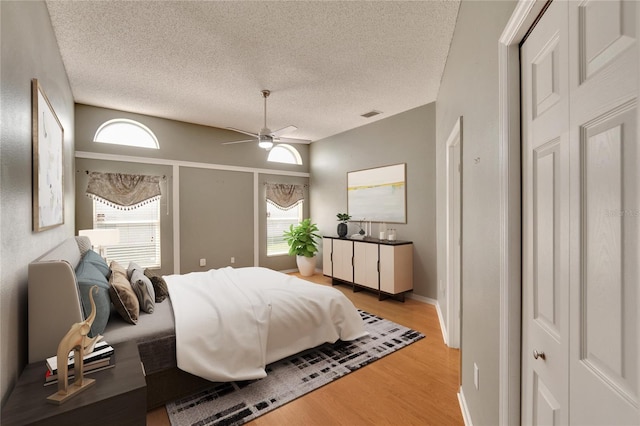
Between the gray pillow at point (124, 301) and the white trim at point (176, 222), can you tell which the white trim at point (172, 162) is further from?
the gray pillow at point (124, 301)

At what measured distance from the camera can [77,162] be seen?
13.5 ft

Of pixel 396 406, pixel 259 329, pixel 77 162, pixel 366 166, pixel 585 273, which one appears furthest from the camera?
pixel 366 166

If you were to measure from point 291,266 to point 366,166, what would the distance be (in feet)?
8.90

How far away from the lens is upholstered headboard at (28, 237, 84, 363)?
153 cm

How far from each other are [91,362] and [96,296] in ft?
1.93

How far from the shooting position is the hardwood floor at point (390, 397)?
75.5 inches

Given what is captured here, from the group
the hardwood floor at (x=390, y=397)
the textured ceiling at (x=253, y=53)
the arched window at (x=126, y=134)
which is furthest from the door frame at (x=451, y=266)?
the arched window at (x=126, y=134)

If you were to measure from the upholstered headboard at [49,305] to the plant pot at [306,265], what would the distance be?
442 cm

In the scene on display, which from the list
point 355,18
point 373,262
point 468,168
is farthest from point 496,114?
point 373,262

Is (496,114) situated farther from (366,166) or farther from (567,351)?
(366,166)

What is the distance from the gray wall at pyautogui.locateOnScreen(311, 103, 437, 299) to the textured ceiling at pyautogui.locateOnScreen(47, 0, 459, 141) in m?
0.40

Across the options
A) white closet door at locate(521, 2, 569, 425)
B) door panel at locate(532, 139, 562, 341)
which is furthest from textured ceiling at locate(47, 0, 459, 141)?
door panel at locate(532, 139, 562, 341)

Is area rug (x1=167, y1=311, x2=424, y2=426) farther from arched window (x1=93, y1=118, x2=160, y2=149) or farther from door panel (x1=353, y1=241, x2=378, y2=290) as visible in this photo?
arched window (x1=93, y1=118, x2=160, y2=149)

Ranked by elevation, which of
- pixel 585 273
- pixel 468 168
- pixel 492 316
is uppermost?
pixel 468 168
